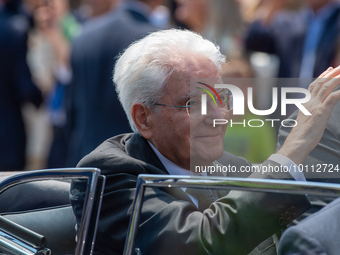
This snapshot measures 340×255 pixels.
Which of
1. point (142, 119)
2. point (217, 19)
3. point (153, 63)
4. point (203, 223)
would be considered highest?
point (217, 19)

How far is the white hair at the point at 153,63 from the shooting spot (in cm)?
191

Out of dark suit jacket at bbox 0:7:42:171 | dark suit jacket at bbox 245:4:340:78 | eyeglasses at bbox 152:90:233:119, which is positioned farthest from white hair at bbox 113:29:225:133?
dark suit jacket at bbox 0:7:42:171

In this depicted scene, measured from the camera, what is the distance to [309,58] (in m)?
3.93

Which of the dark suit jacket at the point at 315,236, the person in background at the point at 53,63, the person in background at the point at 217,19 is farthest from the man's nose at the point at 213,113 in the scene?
the person in background at the point at 53,63

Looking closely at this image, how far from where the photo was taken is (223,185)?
1.34 m

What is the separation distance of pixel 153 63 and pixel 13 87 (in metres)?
3.02

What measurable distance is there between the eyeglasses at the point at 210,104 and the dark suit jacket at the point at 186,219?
1.03 ft

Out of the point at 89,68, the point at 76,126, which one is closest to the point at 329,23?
the point at 89,68

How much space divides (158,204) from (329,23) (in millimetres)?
2889

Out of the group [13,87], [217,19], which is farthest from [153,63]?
[13,87]

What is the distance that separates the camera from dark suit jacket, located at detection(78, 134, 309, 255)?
1353 mm

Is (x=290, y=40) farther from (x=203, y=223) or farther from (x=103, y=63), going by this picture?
(x=203, y=223)

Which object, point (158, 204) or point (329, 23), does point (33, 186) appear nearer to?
point (158, 204)

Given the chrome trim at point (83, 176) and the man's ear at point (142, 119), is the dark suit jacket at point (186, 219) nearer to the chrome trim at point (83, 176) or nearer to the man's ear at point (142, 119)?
the chrome trim at point (83, 176)
